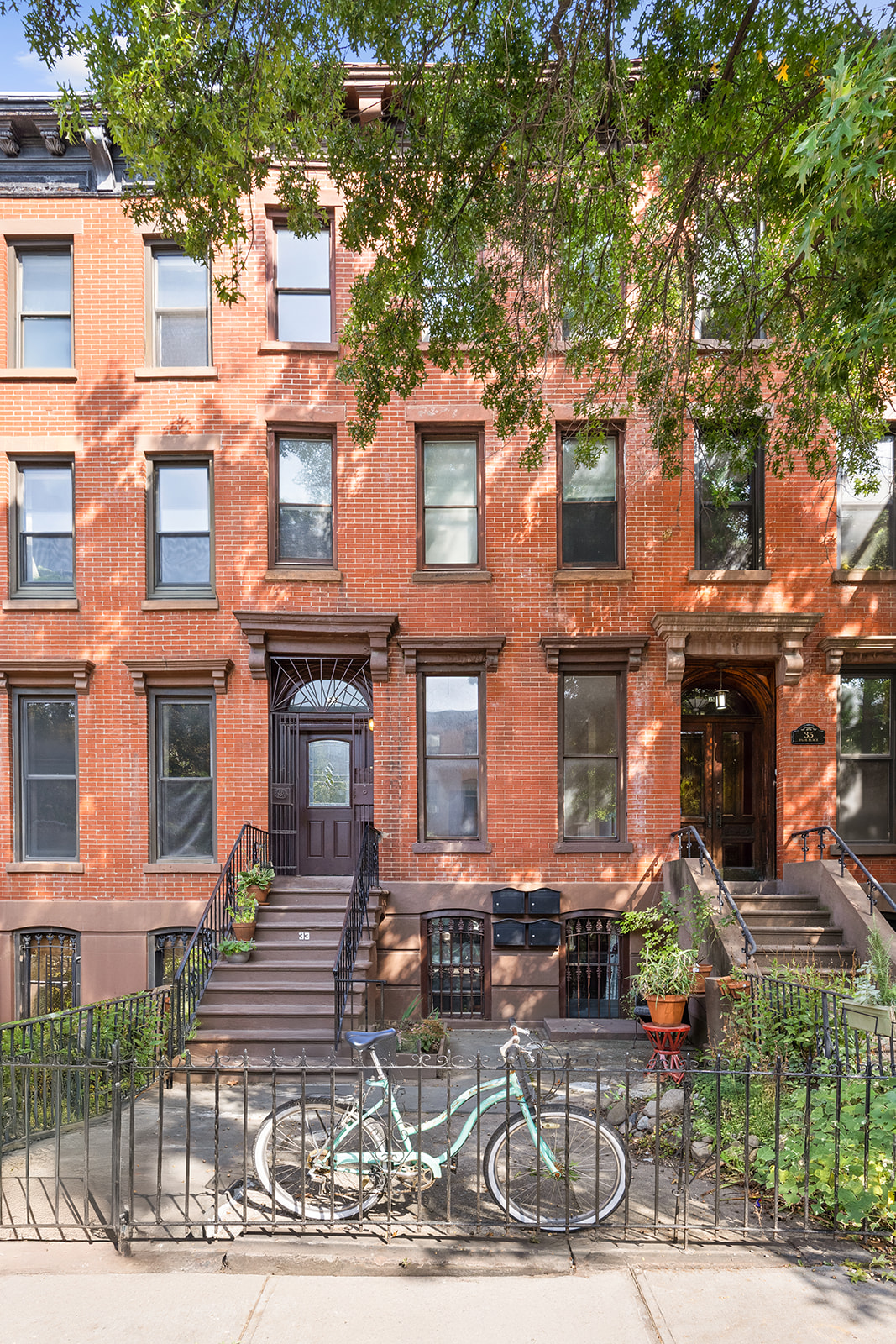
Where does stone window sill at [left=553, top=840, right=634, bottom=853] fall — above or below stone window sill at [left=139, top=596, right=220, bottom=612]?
below

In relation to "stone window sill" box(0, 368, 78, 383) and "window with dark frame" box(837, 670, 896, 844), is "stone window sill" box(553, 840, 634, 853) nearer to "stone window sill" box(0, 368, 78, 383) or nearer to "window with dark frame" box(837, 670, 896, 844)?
"window with dark frame" box(837, 670, 896, 844)

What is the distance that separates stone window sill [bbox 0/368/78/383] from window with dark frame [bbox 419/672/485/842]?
655 centimetres

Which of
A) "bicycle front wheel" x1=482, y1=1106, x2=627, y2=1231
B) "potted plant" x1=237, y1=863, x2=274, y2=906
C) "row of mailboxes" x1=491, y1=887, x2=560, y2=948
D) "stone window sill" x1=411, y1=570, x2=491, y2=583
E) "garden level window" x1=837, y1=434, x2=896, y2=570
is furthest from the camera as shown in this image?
"garden level window" x1=837, y1=434, x2=896, y2=570

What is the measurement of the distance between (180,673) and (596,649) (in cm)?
586

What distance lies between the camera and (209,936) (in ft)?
34.2

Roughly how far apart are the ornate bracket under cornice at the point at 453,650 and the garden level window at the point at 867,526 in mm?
5181

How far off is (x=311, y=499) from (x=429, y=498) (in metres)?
1.71

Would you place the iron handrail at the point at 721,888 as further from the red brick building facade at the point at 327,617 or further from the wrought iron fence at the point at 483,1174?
the wrought iron fence at the point at 483,1174

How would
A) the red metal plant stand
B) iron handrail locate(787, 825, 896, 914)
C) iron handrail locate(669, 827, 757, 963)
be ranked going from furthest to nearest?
iron handrail locate(787, 825, 896, 914)
iron handrail locate(669, 827, 757, 963)
the red metal plant stand

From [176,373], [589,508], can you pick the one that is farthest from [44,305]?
[589,508]

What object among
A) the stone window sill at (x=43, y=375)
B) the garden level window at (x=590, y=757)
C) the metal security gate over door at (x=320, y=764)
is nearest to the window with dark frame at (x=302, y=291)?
the stone window sill at (x=43, y=375)

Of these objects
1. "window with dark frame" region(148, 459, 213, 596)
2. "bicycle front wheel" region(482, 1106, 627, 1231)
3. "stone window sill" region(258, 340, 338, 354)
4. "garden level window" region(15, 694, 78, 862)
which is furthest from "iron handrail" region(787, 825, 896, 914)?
"garden level window" region(15, 694, 78, 862)

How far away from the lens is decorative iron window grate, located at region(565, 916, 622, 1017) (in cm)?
1170

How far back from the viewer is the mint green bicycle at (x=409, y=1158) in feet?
17.9
